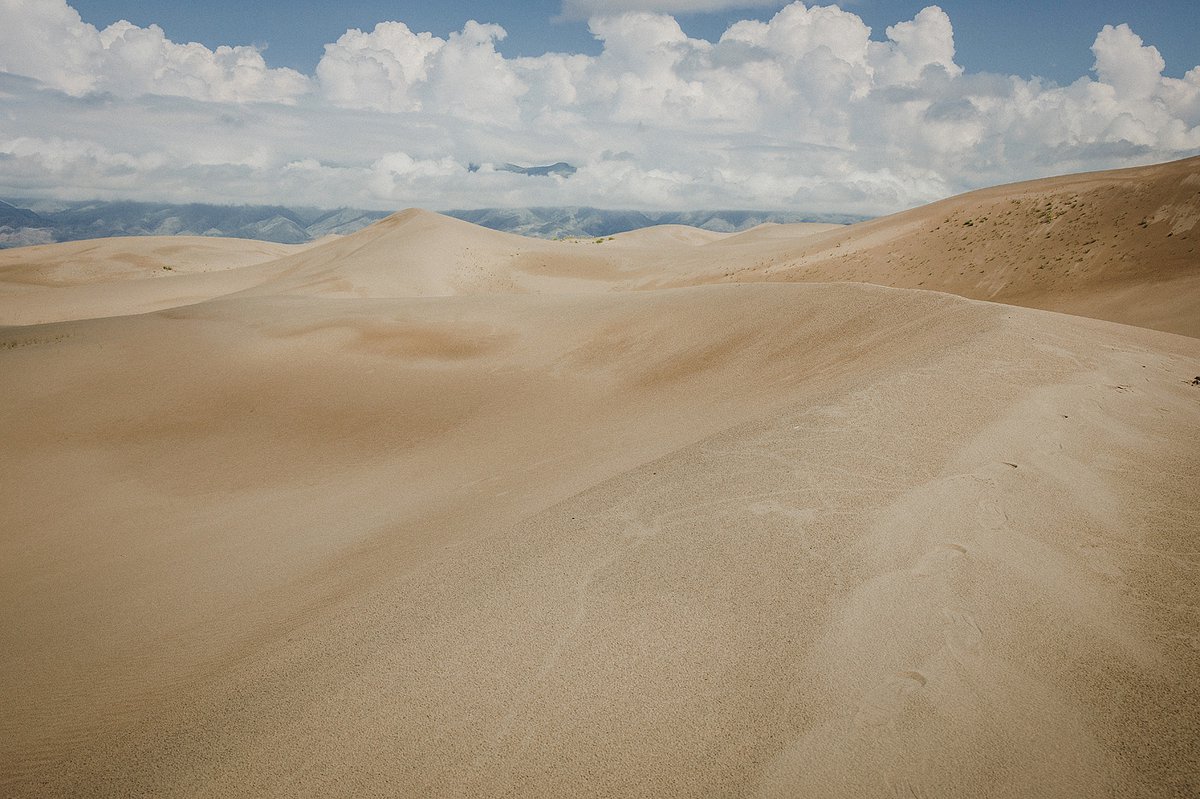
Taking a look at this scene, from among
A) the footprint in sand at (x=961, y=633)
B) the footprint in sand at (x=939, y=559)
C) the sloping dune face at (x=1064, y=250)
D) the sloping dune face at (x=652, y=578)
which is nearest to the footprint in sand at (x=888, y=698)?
the sloping dune face at (x=652, y=578)

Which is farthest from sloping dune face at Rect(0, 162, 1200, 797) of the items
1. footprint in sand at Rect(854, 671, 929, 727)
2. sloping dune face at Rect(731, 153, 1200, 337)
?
sloping dune face at Rect(731, 153, 1200, 337)

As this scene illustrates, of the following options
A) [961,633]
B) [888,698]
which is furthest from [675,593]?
[961,633]

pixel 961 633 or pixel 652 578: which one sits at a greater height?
pixel 961 633

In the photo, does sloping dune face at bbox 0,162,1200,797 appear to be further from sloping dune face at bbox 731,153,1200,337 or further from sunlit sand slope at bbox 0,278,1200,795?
sloping dune face at bbox 731,153,1200,337

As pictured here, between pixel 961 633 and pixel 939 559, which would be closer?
pixel 961 633

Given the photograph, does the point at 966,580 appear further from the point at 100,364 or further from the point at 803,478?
the point at 100,364

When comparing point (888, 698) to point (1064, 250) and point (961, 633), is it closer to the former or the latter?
point (961, 633)
